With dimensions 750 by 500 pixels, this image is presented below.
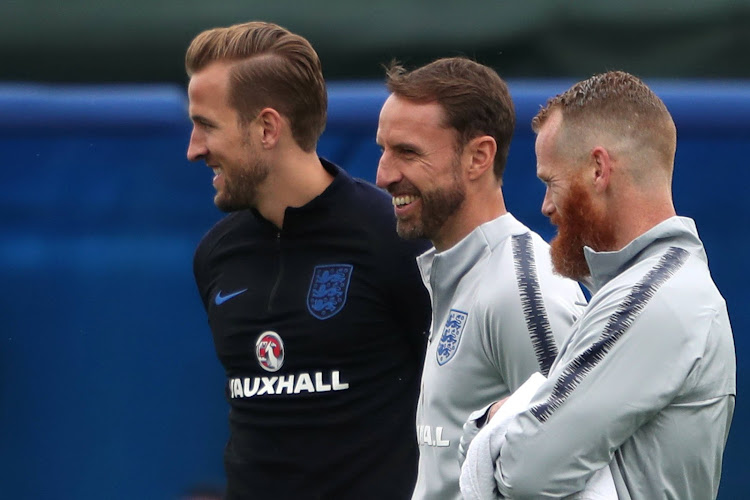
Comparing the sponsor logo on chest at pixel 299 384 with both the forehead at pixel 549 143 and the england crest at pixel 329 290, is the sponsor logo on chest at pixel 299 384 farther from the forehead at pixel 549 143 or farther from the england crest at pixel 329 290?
the forehead at pixel 549 143

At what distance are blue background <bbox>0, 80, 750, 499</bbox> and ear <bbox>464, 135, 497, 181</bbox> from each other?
1.32 metres

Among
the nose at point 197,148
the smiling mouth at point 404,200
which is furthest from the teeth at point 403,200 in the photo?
the nose at point 197,148

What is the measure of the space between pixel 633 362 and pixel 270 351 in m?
1.03

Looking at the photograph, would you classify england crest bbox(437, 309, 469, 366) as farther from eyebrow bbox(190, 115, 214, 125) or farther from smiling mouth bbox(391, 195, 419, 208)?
eyebrow bbox(190, 115, 214, 125)

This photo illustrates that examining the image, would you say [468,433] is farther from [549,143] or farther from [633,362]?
[549,143]

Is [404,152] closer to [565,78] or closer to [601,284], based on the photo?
[601,284]

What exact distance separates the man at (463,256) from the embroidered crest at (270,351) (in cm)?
36

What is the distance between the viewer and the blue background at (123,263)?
3.58 m

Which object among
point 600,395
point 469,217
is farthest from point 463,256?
point 600,395

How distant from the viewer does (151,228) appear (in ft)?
12.3

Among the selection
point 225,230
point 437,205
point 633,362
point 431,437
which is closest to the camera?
point 633,362

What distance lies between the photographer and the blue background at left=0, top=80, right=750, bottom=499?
3.58m

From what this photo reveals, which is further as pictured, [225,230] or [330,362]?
[225,230]

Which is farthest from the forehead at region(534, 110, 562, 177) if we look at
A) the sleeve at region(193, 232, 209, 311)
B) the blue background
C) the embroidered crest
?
the blue background
